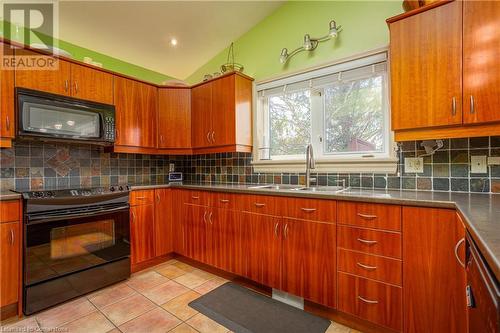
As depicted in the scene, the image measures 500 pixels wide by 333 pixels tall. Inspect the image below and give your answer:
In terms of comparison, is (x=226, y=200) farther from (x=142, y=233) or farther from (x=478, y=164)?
(x=478, y=164)

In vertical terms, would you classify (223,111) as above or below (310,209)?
above

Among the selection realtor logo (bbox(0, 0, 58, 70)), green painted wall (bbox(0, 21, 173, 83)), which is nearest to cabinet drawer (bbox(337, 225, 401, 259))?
realtor logo (bbox(0, 0, 58, 70))

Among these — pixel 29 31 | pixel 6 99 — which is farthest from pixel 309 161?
pixel 29 31

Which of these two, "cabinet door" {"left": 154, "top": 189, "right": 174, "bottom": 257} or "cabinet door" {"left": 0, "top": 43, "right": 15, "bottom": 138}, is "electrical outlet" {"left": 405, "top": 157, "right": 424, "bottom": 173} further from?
"cabinet door" {"left": 0, "top": 43, "right": 15, "bottom": 138}

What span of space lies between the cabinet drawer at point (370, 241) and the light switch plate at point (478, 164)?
0.79 meters

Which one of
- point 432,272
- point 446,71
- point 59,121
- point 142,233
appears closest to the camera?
point 432,272

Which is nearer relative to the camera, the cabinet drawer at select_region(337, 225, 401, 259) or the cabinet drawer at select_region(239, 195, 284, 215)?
the cabinet drawer at select_region(337, 225, 401, 259)

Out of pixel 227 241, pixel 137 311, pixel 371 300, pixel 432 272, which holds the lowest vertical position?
pixel 137 311

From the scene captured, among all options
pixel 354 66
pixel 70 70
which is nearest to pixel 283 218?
pixel 354 66

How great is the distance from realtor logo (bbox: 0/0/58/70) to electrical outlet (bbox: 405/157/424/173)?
10.1 ft

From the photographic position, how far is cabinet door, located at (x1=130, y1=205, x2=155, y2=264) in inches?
98.0

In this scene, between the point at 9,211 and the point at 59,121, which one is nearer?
the point at 9,211

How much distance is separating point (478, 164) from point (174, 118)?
2.91 m

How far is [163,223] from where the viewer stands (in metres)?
2.76
